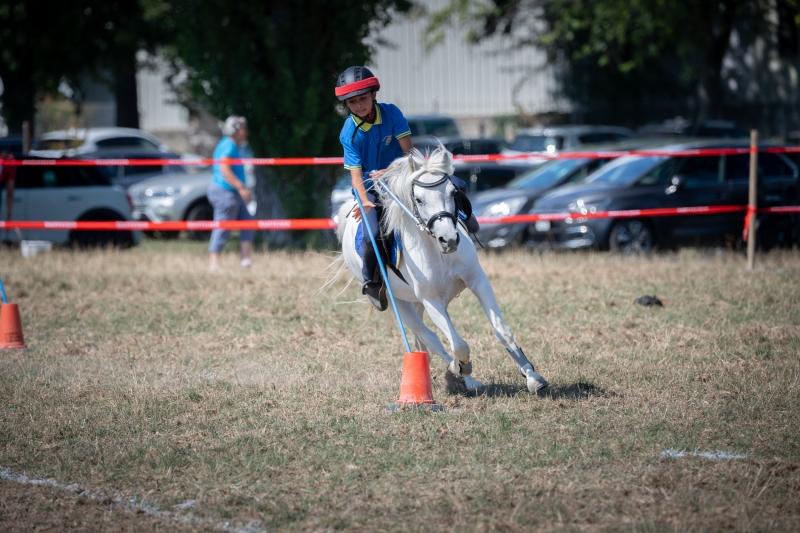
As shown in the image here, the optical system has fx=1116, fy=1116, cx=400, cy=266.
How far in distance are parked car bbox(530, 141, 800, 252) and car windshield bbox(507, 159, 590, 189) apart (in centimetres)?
99

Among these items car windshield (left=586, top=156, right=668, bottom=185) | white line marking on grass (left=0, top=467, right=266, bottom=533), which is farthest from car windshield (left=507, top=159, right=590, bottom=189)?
white line marking on grass (left=0, top=467, right=266, bottom=533)

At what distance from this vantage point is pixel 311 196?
744 inches

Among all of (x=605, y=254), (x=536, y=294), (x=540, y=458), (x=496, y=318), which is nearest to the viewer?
(x=540, y=458)

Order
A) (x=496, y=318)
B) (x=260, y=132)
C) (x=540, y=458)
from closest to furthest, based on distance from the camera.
→ (x=540, y=458)
(x=496, y=318)
(x=260, y=132)

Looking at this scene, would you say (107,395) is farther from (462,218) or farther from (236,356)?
(462,218)

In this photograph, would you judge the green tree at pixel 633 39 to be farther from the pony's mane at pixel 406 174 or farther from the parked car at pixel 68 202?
the pony's mane at pixel 406 174

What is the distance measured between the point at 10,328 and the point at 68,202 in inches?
364

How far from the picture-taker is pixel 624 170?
1711 cm

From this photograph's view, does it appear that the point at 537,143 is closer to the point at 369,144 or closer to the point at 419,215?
the point at 369,144

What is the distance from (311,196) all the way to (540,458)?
1292 cm

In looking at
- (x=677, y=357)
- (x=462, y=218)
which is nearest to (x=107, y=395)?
(x=462, y=218)

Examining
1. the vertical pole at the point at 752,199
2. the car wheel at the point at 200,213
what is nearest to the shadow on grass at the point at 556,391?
the vertical pole at the point at 752,199

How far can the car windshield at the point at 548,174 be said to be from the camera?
1836 centimetres

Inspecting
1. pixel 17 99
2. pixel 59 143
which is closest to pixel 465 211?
pixel 59 143
